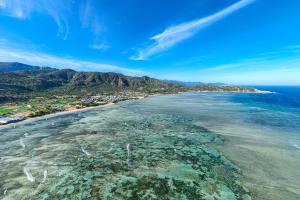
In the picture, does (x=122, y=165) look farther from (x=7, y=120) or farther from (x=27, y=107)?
(x=27, y=107)

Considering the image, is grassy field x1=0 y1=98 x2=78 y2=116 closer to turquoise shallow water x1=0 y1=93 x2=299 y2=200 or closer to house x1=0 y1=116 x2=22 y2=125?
house x1=0 y1=116 x2=22 y2=125

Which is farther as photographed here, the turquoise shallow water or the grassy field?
the grassy field

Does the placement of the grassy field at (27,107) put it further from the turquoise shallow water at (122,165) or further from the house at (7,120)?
the turquoise shallow water at (122,165)

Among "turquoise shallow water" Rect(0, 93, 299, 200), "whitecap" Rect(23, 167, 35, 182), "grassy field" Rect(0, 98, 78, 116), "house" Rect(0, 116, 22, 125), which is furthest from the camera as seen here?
"grassy field" Rect(0, 98, 78, 116)

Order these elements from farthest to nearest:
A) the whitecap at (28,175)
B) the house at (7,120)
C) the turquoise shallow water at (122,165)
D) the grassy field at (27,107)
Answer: the grassy field at (27,107) < the house at (7,120) < the whitecap at (28,175) < the turquoise shallow water at (122,165)

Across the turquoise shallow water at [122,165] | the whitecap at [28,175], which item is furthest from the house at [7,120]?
the whitecap at [28,175]

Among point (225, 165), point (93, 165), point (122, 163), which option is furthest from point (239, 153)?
point (93, 165)

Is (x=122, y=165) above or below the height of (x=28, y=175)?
above

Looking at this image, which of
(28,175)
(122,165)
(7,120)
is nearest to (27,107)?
(7,120)

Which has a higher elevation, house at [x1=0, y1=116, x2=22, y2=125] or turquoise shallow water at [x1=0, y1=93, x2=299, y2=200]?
turquoise shallow water at [x1=0, y1=93, x2=299, y2=200]

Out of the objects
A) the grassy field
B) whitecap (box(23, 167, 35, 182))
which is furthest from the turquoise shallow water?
the grassy field

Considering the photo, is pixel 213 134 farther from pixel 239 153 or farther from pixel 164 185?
pixel 164 185
